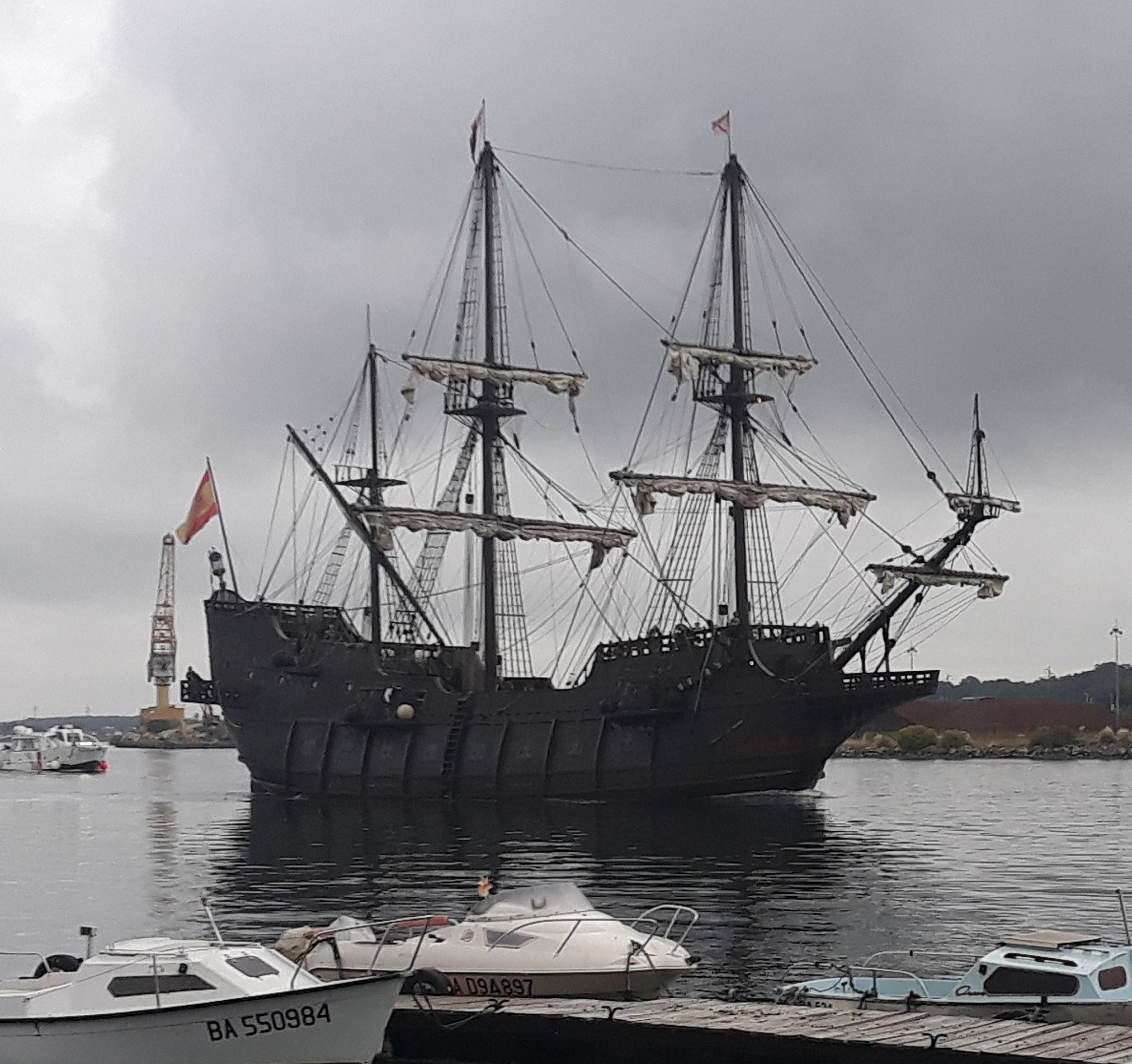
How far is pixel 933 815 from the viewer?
80062mm

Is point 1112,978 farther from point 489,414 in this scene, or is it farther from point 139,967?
point 489,414

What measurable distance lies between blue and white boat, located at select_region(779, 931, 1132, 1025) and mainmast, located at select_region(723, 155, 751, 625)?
5368 centimetres

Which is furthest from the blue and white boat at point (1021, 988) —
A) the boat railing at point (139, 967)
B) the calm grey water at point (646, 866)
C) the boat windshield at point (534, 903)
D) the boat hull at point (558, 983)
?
the boat railing at point (139, 967)

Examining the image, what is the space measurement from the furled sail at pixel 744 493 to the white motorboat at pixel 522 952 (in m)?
52.3

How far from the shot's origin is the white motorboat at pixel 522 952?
1012 inches

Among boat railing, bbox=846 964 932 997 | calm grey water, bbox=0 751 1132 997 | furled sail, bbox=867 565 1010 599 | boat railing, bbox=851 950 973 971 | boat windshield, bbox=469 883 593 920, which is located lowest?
boat railing, bbox=851 950 973 971

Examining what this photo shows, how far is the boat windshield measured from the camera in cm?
2730

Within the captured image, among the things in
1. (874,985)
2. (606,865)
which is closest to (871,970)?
(874,985)

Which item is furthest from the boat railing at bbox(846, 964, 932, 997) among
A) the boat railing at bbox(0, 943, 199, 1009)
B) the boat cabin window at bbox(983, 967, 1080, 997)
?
the boat railing at bbox(0, 943, 199, 1009)

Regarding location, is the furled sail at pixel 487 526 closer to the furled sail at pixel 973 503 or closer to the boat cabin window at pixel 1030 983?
the furled sail at pixel 973 503

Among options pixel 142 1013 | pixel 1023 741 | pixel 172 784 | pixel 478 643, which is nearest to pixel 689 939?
pixel 142 1013

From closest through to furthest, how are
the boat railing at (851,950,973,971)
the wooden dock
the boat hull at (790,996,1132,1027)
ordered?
the wooden dock → the boat hull at (790,996,1132,1027) → the boat railing at (851,950,973,971)

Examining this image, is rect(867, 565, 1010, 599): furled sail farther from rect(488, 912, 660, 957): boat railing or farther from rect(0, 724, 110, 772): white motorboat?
rect(0, 724, 110, 772): white motorboat

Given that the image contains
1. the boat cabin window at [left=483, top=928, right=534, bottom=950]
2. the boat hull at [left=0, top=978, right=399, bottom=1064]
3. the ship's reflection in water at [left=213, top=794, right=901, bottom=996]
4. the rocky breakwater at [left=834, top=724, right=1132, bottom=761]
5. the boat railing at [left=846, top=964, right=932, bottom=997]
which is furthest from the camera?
the rocky breakwater at [left=834, top=724, right=1132, bottom=761]
